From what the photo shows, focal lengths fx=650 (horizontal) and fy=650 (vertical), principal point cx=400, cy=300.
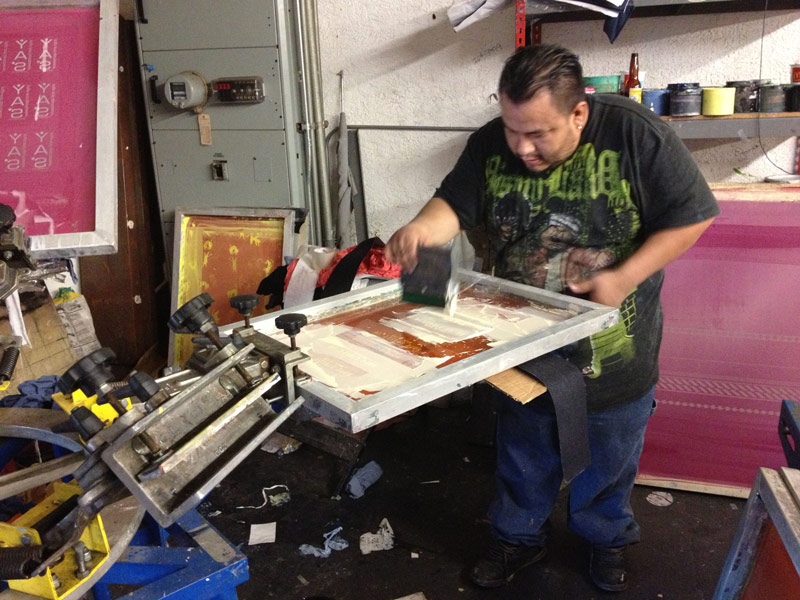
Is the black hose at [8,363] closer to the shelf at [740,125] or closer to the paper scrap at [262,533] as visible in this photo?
the paper scrap at [262,533]

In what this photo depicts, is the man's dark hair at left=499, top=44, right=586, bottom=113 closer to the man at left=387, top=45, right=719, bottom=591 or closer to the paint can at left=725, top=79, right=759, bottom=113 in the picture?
the man at left=387, top=45, right=719, bottom=591

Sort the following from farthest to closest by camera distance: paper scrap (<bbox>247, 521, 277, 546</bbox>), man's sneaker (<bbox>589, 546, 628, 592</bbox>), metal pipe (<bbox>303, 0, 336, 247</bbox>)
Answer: metal pipe (<bbox>303, 0, 336, 247</bbox>) < paper scrap (<bbox>247, 521, 277, 546</bbox>) < man's sneaker (<bbox>589, 546, 628, 592</bbox>)

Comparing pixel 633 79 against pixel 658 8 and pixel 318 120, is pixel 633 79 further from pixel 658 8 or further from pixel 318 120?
pixel 318 120

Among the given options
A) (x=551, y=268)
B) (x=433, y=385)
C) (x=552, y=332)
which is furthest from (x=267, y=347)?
(x=551, y=268)

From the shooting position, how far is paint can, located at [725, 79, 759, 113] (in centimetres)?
216

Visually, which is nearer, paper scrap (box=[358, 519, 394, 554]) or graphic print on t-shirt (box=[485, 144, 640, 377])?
graphic print on t-shirt (box=[485, 144, 640, 377])

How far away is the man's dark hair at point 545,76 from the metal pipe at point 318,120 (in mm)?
1625

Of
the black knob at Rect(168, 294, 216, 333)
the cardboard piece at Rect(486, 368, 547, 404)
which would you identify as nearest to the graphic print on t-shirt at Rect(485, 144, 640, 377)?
the cardboard piece at Rect(486, 368, 547, 404)

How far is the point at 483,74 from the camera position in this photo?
2707 millimetres

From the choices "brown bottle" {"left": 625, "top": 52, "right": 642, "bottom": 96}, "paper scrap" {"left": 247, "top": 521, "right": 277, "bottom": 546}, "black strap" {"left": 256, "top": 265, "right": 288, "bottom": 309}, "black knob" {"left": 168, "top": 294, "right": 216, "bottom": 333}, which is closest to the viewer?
"black knob" {"left": 168, "top": 294, "right": 216, "bottom": 333}

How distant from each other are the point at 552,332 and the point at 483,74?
179 centimetres

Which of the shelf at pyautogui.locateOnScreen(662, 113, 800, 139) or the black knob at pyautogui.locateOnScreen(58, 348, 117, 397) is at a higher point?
the shelf at pyautogui.locateOnScreen(662, 113, 800, 139)

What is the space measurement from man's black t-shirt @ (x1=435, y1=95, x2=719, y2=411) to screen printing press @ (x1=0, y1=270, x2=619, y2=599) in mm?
161

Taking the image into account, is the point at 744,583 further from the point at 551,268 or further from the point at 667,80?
the point at 667,80
